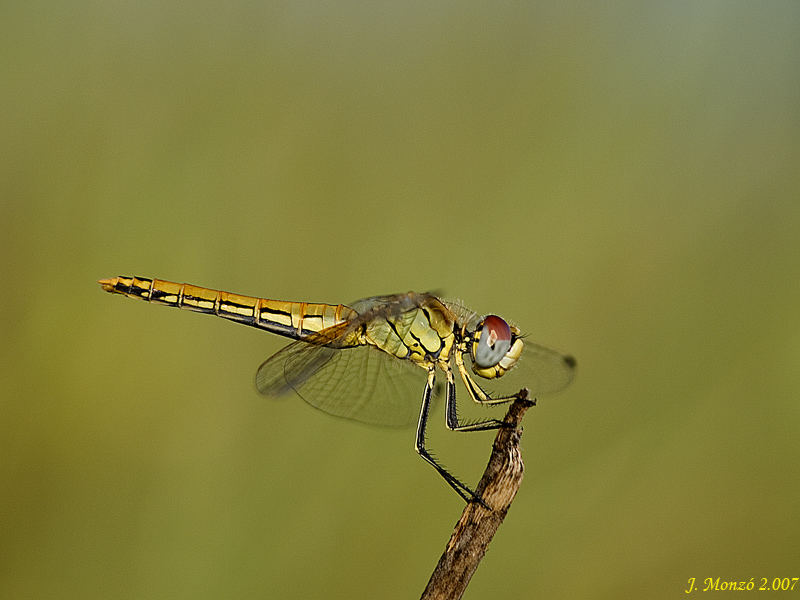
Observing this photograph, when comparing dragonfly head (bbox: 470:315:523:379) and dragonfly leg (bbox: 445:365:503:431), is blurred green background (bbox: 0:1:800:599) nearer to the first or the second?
dragonfly leg (bbox: 445:365:503:431)

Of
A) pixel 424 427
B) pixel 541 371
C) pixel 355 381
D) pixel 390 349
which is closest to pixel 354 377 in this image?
pixel 355 381

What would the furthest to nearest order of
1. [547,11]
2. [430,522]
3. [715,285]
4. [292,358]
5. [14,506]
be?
[547,11]
[715,285]
[430,522]
[14,506]
[292,358]

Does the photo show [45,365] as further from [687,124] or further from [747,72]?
[747,72]

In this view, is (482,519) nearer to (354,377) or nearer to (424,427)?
(424,427)

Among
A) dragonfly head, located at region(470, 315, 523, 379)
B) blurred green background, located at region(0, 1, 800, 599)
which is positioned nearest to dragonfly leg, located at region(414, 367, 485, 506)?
dragonfly head, located at region(470, 315, 523, 379)

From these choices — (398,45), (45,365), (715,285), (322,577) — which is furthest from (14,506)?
(715,285)

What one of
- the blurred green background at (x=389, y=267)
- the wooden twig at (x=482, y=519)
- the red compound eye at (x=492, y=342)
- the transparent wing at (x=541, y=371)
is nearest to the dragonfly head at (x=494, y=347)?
the red compound eye at (x=492, y=342)

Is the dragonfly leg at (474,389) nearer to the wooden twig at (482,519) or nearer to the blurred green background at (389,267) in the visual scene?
the blurred green background at (389,267)
